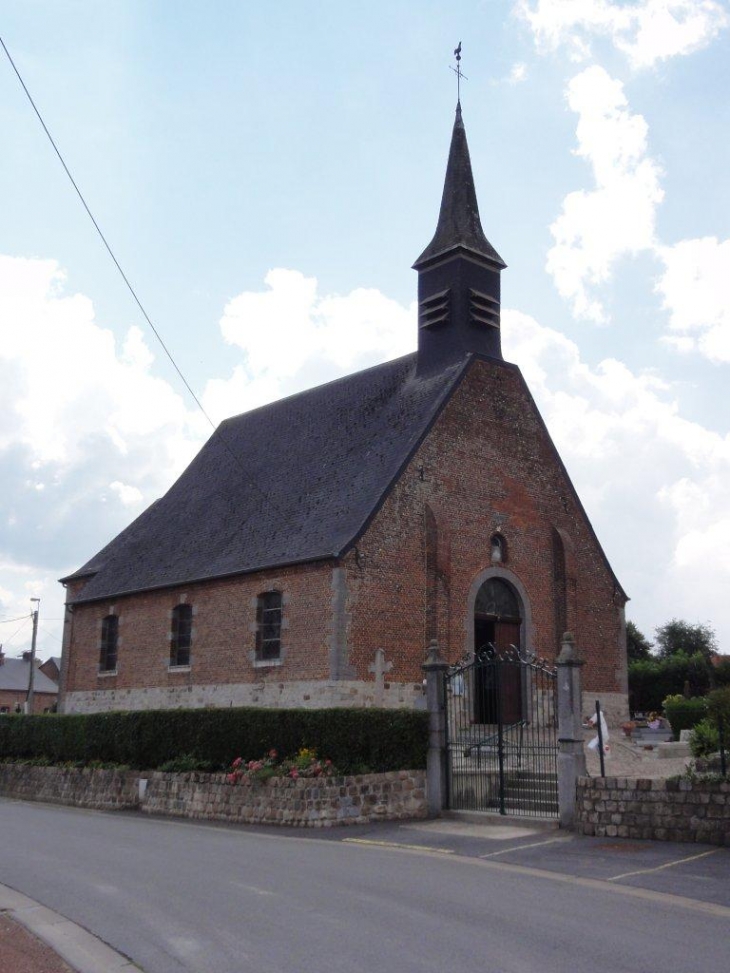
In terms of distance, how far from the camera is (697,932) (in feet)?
24.5

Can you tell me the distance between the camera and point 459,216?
25172 millimetres

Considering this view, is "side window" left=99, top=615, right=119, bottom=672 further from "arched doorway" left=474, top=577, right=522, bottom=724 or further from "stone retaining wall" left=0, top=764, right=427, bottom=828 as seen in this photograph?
"arched doorway" left=474, top=577, right=522, bottom=724

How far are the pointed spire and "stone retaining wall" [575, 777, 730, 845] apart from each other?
1490 cm

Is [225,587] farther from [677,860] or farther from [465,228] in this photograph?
[677,860]

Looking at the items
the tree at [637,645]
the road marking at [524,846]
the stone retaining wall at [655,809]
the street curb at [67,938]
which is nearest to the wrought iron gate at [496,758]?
the stone retaining wall at [655,809]

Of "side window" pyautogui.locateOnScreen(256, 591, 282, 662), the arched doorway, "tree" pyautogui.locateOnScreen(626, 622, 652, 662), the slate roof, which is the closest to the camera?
"side window" pyautogui.locateOnScreen(256, 591, 282, 662)

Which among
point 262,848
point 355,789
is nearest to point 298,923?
point 262,848

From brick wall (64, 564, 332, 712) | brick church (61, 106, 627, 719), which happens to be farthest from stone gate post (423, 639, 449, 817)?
brick wall (64, 564, 332, 712)

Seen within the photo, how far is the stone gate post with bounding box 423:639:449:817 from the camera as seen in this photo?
1567 centimetres

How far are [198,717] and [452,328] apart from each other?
448 inches

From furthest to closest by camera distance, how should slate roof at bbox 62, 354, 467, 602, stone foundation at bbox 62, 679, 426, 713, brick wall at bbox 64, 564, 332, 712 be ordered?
slate roof at bbox 62, 354, 467, 602
brick wall at bbox 64, 564, 332, 712
stone foundation at bbox 62, 679, 426, 713

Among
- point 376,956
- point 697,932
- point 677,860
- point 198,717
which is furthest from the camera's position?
point 198,717

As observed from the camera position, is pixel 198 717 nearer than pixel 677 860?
No

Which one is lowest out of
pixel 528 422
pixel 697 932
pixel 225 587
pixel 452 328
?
pixel 697 932
